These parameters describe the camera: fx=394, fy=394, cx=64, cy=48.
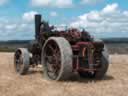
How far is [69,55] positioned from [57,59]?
0.92 meters

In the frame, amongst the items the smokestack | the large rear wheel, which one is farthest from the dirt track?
the smokestack

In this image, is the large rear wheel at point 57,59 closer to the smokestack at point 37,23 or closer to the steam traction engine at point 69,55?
the steam traction engine at point 69,55

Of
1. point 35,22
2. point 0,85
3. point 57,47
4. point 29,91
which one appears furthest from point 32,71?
point 29,91

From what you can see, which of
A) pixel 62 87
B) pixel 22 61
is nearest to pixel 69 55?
pixel 62 87

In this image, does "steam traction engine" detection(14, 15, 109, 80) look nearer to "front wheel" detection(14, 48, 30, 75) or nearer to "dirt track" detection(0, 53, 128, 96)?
"front wheel" detection(14, 48, 30, 75)

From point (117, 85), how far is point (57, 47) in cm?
266

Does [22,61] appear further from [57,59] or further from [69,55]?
[69,55]

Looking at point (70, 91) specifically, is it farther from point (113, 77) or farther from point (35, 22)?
point (35, 22)

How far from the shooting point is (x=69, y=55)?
43.1 feet

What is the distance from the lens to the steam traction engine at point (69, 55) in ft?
43.5

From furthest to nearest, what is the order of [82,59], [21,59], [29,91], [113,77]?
[21,59]
[113,77]
[82,59]
[29,91]

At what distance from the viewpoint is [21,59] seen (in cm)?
1652

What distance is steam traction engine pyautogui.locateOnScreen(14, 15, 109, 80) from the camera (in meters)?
13.3

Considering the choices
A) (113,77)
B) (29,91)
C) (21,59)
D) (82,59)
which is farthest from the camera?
(21,59)
